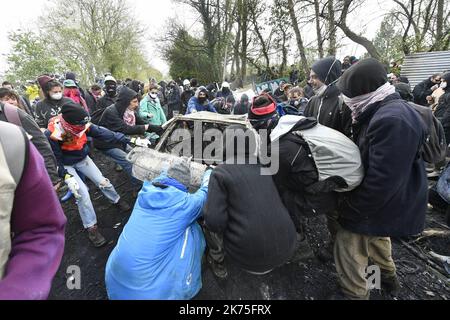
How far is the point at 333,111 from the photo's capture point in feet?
8.86

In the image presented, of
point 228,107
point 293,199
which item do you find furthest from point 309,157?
point 228,107

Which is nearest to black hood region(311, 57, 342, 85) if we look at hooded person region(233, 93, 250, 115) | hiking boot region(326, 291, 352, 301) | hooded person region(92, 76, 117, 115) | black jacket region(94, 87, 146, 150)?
hiking boot region(326, 291, 352, 301)

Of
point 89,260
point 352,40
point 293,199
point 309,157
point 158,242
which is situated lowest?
point 89,260

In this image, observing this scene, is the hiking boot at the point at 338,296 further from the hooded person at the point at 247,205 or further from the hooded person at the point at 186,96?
the hooded person at the point at 186,96

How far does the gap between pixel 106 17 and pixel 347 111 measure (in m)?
27.6

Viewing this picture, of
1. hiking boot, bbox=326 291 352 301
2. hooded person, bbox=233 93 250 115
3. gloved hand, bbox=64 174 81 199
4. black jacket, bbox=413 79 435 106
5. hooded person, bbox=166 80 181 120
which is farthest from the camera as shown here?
hooded person, bbox=166 80 181 120

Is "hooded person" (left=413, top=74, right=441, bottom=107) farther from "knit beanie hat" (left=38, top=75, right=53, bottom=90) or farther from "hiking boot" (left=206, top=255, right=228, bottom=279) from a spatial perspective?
"knit beanie hat" (left=38, top=75, right=53, bottom=90)

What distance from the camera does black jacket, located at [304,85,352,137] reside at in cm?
250

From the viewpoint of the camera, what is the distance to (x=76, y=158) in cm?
301

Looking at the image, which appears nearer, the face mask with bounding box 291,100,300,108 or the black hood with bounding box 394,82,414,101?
the black hood with bounding box 394,82,414,101

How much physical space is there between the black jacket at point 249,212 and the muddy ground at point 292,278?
2.15 ft

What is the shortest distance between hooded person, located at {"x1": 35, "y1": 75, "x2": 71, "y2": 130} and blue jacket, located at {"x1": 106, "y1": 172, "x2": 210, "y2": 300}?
119 inches

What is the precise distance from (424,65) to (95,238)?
34.0 ft

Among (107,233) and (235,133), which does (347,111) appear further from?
(107,233)
